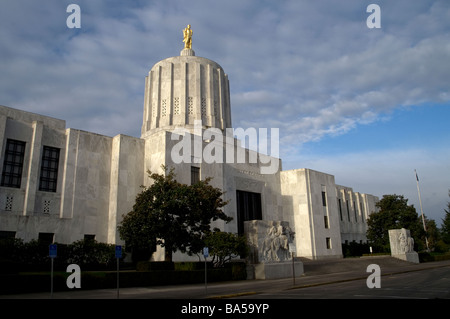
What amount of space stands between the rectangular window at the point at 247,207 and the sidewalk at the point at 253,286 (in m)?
8.88

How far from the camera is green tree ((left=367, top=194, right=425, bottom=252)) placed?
48.8 m

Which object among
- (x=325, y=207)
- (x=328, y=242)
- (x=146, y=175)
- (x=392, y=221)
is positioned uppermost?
(x=146, y=175)

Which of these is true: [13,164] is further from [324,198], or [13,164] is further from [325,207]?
[324,198]

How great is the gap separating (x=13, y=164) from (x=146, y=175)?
10.8 m

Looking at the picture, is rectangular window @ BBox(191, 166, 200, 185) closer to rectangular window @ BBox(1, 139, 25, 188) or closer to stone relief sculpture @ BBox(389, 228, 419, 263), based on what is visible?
rectangular window @ BBox(1, 139, 25, 188)

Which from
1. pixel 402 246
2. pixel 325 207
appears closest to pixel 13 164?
pixel 325 207

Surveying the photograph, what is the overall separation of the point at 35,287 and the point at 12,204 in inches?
476

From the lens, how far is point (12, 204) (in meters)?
26.9

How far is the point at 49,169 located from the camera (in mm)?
29797

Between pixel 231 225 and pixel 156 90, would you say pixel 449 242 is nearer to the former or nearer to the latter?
pixel 231 225

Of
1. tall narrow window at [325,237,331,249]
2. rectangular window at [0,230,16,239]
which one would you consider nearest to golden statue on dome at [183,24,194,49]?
rectangular window at [0,230,16,239]

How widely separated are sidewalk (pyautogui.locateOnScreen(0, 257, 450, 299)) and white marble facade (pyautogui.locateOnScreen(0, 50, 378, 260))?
31.7ft

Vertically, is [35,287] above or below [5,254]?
below

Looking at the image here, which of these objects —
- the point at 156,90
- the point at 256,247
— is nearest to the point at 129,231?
the point at 256,247
